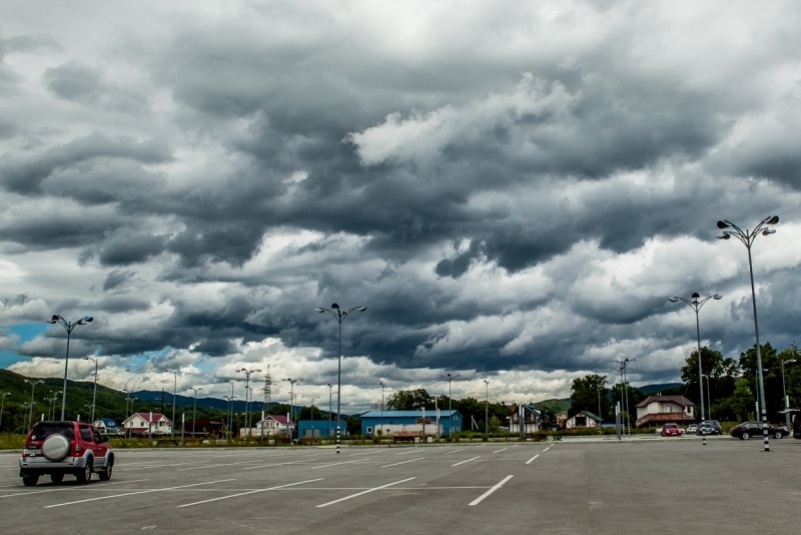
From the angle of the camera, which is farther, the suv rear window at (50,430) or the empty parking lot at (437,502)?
the suv rear window at (50,430)

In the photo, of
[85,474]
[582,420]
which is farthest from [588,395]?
[85,474]

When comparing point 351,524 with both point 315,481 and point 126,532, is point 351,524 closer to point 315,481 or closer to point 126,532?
point 126,532

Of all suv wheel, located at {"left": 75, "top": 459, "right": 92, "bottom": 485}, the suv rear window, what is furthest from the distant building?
the suv rear window

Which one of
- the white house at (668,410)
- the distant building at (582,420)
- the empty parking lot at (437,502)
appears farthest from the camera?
the distant building at (582,420)

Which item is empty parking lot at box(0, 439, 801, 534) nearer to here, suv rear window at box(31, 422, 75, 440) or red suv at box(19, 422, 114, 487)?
red suv at box(19, 422, 114, 487)

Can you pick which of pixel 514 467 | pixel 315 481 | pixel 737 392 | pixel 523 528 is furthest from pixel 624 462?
pixel 737 392

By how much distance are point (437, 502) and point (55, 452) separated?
12.8m

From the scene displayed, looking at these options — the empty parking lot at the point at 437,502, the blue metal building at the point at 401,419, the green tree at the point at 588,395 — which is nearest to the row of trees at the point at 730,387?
the green tree at the point at 588,395

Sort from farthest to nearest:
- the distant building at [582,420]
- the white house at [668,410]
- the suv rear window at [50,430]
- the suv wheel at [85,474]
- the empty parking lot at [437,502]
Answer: the distant building at [582,420] < the white house at [668,410] < the suv wheel at [85,474] < the suv rear window at [50,430] < the empty parking lot at [437,502]

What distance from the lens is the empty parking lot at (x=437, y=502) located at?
1214 centimetres

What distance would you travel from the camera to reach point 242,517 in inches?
539

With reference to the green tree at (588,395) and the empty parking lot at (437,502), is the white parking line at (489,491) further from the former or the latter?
the green tree at (588,395)

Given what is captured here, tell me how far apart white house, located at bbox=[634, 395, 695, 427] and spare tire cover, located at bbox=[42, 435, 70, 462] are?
138 m

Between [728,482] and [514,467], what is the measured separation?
9.91 metres
